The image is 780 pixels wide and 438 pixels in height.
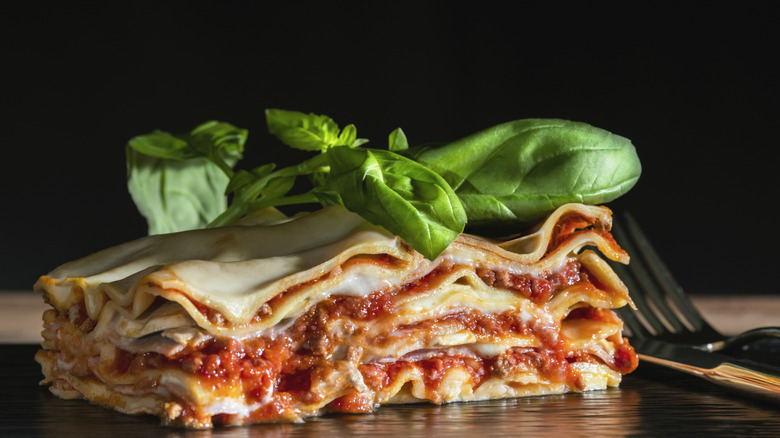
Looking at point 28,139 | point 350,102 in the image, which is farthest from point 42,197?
point 350,102

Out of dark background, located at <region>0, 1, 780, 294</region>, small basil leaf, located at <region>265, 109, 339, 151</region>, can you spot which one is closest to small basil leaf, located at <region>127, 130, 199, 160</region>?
small basil leaf, located at <region>265, 109, 339, 151</region>

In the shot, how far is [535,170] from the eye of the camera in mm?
2346

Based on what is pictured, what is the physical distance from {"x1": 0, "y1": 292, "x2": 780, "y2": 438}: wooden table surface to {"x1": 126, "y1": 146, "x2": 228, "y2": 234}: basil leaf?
0.94 m

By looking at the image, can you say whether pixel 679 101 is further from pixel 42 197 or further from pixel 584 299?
pixel 42 197

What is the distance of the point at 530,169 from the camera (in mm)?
2348

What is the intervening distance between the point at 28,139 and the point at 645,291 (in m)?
3.58

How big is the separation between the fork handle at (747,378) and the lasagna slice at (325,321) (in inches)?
9.5

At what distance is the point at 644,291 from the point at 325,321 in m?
1.71

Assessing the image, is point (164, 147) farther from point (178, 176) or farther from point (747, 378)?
point (747, 378)

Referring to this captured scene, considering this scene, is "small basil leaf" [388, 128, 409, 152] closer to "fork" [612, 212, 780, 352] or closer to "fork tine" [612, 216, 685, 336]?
"fork" [612, 212, 780, 352]

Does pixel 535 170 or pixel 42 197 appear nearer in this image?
pixel 535 170

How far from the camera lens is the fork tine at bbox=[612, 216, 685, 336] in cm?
315

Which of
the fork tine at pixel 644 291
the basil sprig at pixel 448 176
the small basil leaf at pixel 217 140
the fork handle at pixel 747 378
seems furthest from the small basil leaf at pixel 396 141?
the fork tine at pixel 644 291

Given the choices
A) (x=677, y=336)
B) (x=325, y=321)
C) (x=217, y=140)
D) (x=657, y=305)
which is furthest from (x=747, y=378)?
(x=217, y=140)
